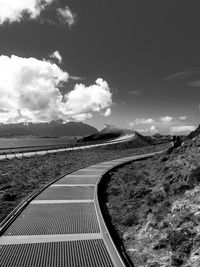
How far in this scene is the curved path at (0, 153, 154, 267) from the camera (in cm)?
830

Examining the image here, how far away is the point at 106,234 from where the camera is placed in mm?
10258

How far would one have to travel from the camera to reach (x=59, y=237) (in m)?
9.98

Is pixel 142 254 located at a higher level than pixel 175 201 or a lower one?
lower

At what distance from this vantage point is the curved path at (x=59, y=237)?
8297mm

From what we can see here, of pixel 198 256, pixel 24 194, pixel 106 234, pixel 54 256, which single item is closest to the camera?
pixel 198 256

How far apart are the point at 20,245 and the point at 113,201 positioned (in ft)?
26.6

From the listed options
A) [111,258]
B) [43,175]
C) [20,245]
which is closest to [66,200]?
[20,245]

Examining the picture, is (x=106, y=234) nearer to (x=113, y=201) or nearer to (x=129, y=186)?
(x=113, y=201)

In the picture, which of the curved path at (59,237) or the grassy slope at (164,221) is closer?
the curved path at (59,237)

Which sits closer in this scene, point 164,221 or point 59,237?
point 59,237

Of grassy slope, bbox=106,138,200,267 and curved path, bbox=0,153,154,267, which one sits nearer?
curved path, bbox=0,153,154,267

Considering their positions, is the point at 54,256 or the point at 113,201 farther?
the point at 113,201

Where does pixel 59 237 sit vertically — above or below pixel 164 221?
below

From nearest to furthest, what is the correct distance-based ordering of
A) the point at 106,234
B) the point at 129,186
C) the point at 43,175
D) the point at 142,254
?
1. the point at 142,254
2. the point at 106,234
3. the point at 129,186
4. the point at 43,175
